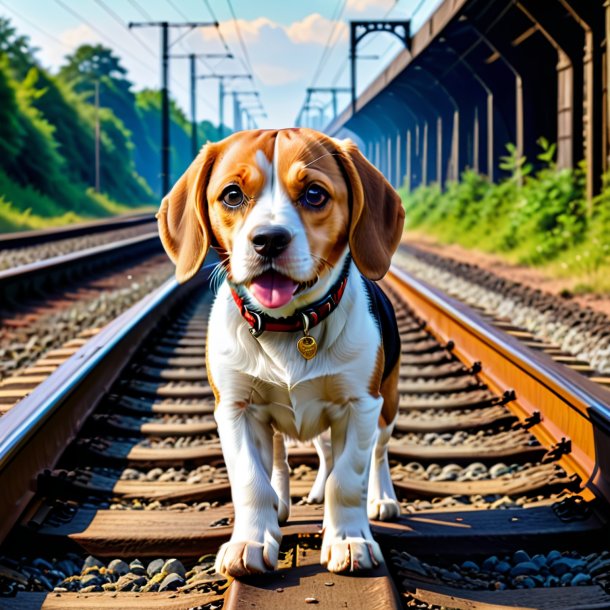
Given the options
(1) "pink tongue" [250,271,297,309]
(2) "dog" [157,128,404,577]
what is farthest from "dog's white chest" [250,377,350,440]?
(1) "pink tongue" [250,271,297,309]

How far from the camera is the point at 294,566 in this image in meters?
2.50

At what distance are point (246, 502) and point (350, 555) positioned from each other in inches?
11.9

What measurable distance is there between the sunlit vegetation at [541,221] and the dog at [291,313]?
7.87 meters

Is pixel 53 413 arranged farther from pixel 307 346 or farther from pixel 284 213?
pixel 284 213

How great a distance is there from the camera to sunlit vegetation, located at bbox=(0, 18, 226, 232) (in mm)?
36531

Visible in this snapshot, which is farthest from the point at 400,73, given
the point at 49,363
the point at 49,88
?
the point at 49,88

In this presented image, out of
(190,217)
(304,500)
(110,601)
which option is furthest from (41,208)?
(110,601)

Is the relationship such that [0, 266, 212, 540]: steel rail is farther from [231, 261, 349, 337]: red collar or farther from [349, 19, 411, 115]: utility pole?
[349, 19, 411, 115]: utility pole

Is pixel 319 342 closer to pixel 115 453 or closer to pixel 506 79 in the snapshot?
pixel 115 453

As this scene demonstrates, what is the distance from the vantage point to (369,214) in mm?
2473

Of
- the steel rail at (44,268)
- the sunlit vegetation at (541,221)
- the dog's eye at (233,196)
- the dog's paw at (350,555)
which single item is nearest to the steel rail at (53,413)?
the dog's eye at (233,196)

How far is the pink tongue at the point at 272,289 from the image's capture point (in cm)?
234

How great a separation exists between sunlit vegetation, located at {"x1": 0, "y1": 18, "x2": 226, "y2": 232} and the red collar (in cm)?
2804

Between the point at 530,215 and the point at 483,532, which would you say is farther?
the point at 530,215
